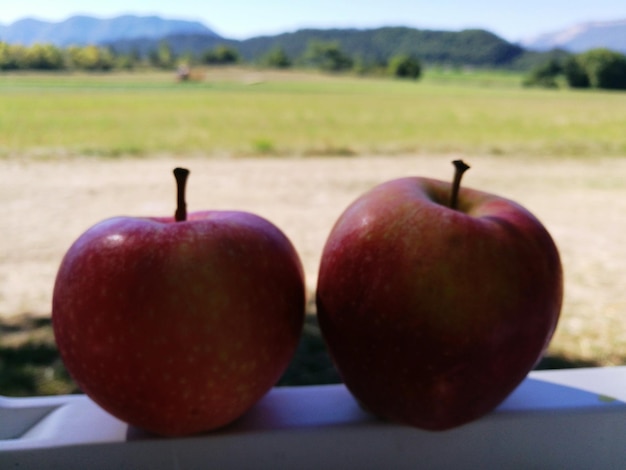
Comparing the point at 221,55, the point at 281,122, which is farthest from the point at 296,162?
the point at 281,122

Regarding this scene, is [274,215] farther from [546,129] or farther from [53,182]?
[546,129]

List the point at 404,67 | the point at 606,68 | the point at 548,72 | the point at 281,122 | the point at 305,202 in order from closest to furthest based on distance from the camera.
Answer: the point at 305,202
the point at 606,68
the point at 548,72
the point at 281,122
the point at 404,67

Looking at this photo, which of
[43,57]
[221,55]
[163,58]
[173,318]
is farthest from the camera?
[221,55]

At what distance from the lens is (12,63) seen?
1.48 m

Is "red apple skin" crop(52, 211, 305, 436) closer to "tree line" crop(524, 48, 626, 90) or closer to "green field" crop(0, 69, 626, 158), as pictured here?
"green field" crop(0, 69, 626, 158)

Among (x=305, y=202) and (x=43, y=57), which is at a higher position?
(x=43, y=57)

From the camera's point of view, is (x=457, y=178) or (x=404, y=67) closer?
(x=457, y=178)

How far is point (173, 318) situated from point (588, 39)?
9.90 feet

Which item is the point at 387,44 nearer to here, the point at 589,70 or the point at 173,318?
the point at 589,70

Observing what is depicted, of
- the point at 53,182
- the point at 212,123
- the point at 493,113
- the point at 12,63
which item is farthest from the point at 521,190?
the point at 493,113

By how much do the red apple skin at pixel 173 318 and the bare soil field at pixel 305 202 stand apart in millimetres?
2359

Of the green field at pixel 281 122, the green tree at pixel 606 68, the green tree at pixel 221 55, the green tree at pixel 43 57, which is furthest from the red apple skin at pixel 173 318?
the green tree at pixel 221 55

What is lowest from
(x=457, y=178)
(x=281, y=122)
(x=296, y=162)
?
(x=296, y=162)

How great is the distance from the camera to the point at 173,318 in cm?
60
